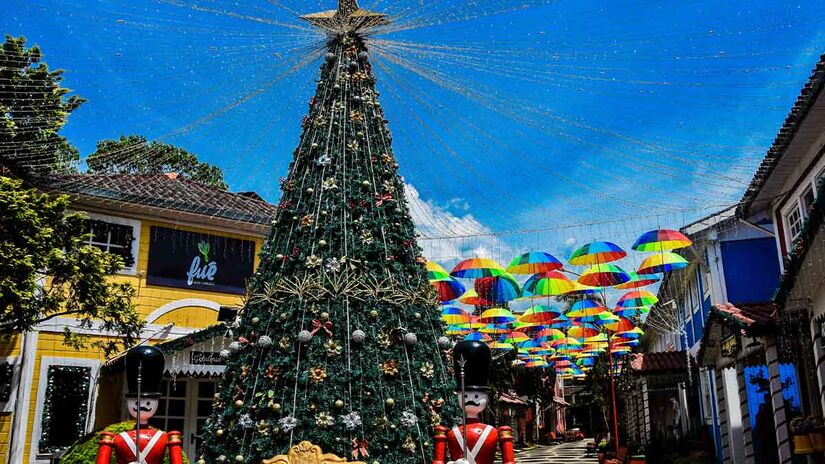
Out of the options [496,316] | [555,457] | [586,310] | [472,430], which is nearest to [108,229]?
[496,316]

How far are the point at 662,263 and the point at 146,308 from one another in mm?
11731

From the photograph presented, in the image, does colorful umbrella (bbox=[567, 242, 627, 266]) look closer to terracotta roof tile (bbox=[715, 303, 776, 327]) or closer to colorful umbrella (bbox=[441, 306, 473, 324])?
terracotta roof tile (bbox=[715, 303, 776, 327])

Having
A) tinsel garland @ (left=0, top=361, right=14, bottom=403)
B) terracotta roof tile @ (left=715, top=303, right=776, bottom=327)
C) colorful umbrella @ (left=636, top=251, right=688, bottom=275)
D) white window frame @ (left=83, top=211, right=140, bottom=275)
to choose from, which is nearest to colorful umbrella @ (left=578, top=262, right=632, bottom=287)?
colorful umbrella @ (left=636, top=251, right=688, bottom=275)

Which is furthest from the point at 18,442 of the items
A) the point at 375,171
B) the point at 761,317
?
the point at 761,317

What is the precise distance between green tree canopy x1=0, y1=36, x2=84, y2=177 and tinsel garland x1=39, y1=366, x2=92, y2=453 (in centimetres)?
Result: 473

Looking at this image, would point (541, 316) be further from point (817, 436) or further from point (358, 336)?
point (358, 336)

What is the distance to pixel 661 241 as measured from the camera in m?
14.4

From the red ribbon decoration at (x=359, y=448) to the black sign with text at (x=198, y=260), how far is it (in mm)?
10527

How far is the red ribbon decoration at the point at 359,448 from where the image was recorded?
237 inches

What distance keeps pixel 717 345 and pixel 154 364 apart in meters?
11.2

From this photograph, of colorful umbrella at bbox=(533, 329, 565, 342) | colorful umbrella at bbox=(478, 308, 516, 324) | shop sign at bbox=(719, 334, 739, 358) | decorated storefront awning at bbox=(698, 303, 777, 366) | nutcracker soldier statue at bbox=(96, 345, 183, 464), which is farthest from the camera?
colorful umbrella at bbox=(533, 329, 565, 342)

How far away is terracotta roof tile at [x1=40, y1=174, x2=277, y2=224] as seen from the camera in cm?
1515

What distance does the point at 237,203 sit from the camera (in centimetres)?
1853

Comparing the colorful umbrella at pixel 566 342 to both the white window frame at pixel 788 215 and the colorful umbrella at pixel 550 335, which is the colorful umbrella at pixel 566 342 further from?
the white window frame at pixel 788 215
